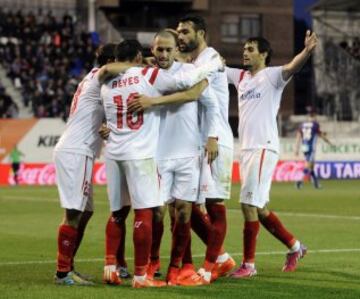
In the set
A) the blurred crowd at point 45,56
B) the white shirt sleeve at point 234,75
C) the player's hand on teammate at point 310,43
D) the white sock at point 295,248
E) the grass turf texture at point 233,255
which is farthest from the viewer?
the blurred crowd at point 45,56

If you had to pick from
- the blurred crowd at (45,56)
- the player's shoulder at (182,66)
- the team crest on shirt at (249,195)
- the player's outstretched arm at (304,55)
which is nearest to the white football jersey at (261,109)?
the player's outstretched arm at (304,55)

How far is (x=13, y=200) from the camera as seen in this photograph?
27.2 meters

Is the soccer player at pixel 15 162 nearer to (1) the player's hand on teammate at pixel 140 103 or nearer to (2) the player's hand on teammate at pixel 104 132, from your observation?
(2) the player's hand on teammate at pixel 104 132

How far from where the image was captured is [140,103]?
999 cm

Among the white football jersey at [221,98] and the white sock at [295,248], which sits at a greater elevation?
the white football jersey at [221,98]

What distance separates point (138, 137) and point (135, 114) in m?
0.22

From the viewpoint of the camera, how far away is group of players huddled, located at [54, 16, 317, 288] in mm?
10102

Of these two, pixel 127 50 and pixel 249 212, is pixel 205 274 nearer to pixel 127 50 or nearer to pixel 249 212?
pixel 249 212

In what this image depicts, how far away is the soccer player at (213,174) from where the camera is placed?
428 inches

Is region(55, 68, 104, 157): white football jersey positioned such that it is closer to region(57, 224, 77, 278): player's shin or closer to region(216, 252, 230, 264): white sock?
region(57, 224, 77, 278): player's shin

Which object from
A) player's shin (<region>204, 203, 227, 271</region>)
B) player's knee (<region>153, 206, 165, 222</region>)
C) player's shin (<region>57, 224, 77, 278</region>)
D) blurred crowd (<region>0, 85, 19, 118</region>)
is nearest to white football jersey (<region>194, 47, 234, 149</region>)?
player's shin (<region>204, 203, 227, 271</region>)

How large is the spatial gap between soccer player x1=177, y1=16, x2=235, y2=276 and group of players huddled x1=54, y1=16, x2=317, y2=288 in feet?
0.03

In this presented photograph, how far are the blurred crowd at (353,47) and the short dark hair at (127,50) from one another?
156 ft

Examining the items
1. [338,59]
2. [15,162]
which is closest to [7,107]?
[15,162]
